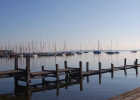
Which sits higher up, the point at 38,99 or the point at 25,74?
the point at 25,74

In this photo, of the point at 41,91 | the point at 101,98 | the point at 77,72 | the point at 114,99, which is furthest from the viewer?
the point at 77,72

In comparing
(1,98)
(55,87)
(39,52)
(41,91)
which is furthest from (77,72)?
(39,52)

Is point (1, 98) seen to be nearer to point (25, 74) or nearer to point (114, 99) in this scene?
point (25, 74)

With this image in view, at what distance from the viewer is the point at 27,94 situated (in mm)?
15031

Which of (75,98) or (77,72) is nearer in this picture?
(75,98)

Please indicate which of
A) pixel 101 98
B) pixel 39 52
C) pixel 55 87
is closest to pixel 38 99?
pixel 55 87

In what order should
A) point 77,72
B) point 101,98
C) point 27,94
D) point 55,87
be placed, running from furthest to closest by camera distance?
1. point 77,72
2. point 55,87
3. point 27,94
4. point 101,98

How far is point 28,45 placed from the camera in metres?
126

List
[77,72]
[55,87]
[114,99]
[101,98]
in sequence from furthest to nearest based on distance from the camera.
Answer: [77,72] < [55,87] < [101,98] < [114,99]

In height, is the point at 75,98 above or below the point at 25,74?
below

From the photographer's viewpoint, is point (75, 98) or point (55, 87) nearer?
point (75, 98)

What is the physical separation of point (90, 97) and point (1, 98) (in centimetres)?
785

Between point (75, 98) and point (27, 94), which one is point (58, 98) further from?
point (27, 94)

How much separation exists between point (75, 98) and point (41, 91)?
4.27m
